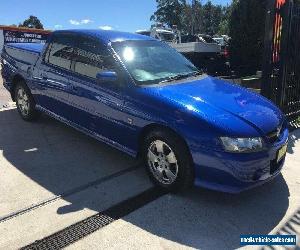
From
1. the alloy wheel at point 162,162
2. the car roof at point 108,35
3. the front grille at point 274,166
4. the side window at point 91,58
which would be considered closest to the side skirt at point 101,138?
the alloy wheel at point 162,162

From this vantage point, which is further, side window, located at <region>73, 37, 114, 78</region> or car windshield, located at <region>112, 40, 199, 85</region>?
side window, located at <region>73, 37, 114, 78</region>

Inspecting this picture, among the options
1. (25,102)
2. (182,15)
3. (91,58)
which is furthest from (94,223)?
(182,15)

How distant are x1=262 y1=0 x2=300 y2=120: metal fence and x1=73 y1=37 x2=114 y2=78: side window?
3212 mm

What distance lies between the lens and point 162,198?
4270 mm

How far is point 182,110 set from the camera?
13.5 feet

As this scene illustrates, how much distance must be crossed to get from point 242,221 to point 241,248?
456 millimetres

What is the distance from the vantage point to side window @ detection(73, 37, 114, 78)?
5000 millimetres

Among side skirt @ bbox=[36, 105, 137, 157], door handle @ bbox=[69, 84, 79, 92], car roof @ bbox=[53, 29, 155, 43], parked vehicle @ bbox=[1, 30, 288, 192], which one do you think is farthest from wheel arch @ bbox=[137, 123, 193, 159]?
car roof @ bbox=[53, 29, 155, 43]

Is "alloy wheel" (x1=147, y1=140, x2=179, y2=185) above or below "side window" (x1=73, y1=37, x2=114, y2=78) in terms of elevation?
below

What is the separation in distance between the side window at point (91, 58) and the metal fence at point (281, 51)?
3212 mm

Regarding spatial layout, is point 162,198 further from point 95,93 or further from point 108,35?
point 108,35

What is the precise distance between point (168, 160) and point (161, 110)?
535mm

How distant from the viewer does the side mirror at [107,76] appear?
15.2 ft

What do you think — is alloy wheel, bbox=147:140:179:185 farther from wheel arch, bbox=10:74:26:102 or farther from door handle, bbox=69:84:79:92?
wheel arch, bbox=10:74:26:102
